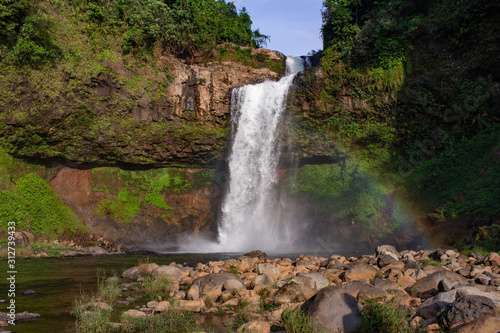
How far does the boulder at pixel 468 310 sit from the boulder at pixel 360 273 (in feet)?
13.7

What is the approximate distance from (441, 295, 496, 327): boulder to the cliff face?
20.1m

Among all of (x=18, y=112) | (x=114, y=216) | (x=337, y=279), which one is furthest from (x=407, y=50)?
(x=18, y=112)

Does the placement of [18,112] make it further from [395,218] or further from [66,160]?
[395,218]

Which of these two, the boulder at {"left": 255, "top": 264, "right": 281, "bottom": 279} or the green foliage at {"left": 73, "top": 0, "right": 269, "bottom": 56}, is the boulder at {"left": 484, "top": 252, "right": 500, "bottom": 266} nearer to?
the boulder at {"left": 255, "top": 264, "right": 281, "bottom": 279}

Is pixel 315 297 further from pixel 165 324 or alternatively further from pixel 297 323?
pixel 165 324

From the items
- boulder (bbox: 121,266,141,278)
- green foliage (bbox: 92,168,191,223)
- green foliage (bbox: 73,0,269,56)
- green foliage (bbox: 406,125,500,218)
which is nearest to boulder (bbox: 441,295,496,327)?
boulder (bbox: 121,266,141,278)

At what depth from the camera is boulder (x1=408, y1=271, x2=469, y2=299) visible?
7.80 m

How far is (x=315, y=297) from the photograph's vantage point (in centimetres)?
641

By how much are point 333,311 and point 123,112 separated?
66.3ft

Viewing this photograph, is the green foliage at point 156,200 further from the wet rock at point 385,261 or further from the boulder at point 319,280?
the boulder at point 319,280

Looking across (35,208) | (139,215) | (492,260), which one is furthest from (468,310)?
(35,208)

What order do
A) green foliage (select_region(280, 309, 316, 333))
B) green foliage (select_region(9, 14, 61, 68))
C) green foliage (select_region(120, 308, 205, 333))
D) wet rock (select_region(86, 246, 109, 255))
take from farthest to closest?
1. green foliage (select_region(9, 14, 61, 68))
2. wet rock (select_region(86, 246, 109, 255))
3. green foliage (select_region(120, 308, 205, 333))
4. green foliage (select_region(280, 309, 316, 333))

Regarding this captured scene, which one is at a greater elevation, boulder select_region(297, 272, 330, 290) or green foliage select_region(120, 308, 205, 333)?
boulder select_region(297, 272, 330, 290)

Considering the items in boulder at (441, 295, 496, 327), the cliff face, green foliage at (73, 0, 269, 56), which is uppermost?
green foliage at (73, 0, 269, 56)
